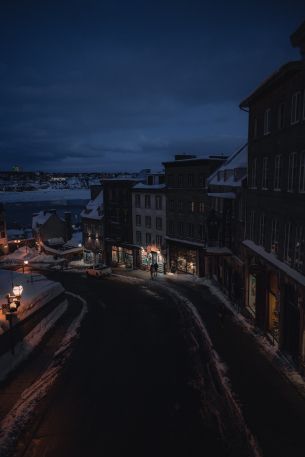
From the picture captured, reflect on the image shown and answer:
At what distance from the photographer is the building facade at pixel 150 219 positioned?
42.7 m

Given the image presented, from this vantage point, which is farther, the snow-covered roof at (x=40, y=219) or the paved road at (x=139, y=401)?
the snow-covered roof at (x=40, y=219)

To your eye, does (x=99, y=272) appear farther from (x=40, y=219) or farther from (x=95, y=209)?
(x=40, y=219)

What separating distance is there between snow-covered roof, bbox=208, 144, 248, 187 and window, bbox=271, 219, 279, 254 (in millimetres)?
7461

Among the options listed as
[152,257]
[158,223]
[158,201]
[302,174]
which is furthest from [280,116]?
[152,257]

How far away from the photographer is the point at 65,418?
13742mm

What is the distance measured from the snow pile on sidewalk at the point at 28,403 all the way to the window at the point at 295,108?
17925 millimetres

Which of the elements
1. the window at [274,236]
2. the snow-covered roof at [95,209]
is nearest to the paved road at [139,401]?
the window at [274,236]

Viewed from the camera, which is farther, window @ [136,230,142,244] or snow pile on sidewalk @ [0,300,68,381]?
window @ [136,230,142,244]

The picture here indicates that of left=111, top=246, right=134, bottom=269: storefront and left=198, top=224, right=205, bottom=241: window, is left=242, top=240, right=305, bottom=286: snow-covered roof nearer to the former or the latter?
left=198, top=224, right=205, bottom=241: window

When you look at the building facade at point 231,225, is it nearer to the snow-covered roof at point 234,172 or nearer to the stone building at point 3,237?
the snow-covered roof at point 234,172

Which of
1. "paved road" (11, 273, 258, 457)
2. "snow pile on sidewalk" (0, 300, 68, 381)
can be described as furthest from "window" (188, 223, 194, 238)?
"snow pile on sidewalk" (0, 300, 68, 381)

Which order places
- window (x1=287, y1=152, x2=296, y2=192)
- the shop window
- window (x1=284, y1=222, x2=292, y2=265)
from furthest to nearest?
the shop window → window (x1=284, y1=222, x2=292, y2=265) → window (x1=287, y1=152, x2=296, y2=192)

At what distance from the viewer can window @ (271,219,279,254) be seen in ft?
63.7

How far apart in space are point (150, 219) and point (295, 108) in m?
28.7
